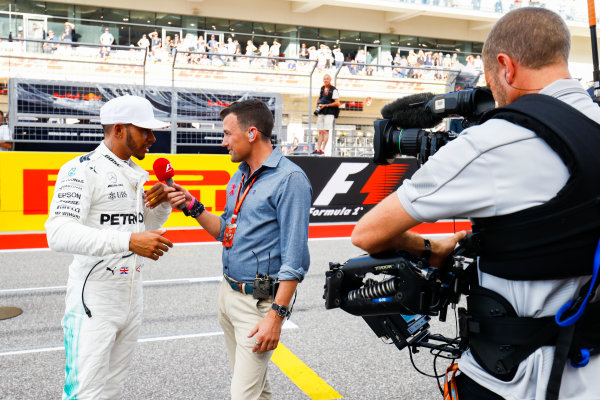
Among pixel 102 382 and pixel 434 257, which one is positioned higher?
pixel 434 257

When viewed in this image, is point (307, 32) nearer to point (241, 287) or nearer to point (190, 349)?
point (190, 349)

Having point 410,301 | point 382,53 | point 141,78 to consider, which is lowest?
point 410,301

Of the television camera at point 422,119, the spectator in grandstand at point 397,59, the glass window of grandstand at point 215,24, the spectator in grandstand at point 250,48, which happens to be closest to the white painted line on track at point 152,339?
the television camera at point 422,119

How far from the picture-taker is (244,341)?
9.54ft

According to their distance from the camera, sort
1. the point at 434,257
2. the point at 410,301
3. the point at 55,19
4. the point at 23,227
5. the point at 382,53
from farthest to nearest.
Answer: the point at 382,53, the point at 55,19, the point at 23,227, the point at 434,257, the point at 410,301

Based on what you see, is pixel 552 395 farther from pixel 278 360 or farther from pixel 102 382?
pixel 278 360

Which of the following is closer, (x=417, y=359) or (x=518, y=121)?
(x=518, y=121)

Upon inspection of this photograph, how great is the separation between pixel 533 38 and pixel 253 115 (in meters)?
1.82

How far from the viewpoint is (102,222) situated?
293 centimetres

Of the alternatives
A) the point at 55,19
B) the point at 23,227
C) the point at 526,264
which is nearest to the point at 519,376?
the point at 526,264

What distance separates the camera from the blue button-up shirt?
2.91 metres

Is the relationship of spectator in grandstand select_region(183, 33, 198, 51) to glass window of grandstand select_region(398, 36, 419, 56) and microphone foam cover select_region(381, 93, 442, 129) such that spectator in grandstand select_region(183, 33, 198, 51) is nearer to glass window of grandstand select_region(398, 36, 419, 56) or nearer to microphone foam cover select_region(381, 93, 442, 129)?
glass window of grandstand select_region(398, 36, 419, 56)

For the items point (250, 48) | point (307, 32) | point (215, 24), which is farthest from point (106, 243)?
point (307, 32)

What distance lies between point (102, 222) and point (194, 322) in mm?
2840
